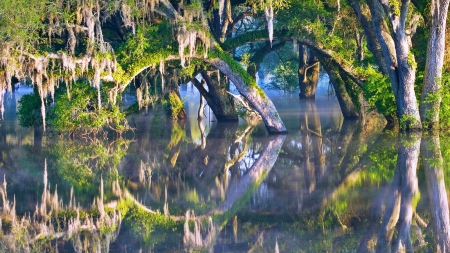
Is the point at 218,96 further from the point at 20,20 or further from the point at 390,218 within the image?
the point at 390,218

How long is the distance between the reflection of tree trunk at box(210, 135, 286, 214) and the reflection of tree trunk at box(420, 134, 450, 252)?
130 inches

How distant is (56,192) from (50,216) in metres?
2.26

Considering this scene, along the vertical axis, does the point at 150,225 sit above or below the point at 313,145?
below

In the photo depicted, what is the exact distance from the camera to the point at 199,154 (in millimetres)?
19625

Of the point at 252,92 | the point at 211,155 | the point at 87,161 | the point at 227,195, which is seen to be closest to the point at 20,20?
the point at 87,161

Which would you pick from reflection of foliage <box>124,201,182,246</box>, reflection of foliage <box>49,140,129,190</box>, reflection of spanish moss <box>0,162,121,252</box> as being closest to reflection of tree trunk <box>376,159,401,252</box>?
reflection of foliage <box>124,201,182,246</box>

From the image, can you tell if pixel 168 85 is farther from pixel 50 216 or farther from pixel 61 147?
pixel 50 216

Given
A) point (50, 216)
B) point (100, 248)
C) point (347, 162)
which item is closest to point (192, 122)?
point (347, 162)

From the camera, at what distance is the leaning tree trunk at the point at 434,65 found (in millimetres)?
21953

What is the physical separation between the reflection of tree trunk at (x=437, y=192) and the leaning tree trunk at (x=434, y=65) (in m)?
4.33

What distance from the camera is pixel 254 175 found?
15211mm

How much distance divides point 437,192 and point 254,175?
447cm

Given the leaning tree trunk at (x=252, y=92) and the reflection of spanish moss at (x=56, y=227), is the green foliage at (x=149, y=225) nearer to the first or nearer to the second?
the reflection of spanish moss at (x=56, y=227)

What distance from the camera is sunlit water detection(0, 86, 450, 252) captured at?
938cm
